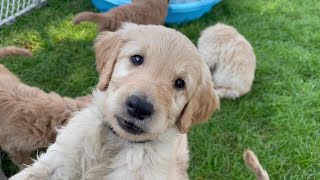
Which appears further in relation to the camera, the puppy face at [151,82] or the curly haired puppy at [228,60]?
the curly haired puppy at [228,60]

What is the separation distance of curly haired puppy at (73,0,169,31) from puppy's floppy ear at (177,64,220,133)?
207 centimetres

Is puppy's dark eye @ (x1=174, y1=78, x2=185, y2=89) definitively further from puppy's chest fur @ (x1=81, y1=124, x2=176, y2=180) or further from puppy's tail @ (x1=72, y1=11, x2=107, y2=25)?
puppy's tail @ (x1=72, y1=11, x2=107, y2=25)

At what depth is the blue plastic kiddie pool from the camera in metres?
5.43

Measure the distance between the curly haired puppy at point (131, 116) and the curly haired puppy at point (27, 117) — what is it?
0.52 metres

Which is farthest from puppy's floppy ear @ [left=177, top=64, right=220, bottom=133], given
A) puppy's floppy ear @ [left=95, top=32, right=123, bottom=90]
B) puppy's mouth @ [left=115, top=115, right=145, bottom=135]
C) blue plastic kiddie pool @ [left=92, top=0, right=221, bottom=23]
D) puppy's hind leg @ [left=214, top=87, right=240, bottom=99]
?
blue plastic kiddie pool @ [left=92, top=0, right=221, bottom=23]

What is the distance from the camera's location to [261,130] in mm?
4324

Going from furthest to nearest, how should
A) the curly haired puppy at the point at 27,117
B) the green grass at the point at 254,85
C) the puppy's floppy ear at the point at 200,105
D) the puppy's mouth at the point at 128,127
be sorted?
the green grass at the point at 254,85 → the curly haired puppy at the point at 27,117 → the puppy's floppy ear at the point at 200,105 → the puppy's mouth at the point at 128,127

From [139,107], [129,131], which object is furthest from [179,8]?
[139,107]

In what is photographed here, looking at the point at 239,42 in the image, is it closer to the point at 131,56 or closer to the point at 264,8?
the point at 264,8

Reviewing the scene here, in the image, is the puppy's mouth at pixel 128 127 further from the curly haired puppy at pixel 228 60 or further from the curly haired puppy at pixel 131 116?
the curly haired puppy at pixel 228 60

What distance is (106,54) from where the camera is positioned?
102 inches

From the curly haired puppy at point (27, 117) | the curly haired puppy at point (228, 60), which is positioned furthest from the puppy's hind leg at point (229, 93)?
the curly haired puppy at point (27, 117)

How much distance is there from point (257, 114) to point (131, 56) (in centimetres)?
233

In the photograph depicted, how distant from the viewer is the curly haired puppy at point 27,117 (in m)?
3.08
